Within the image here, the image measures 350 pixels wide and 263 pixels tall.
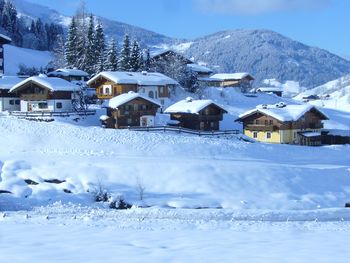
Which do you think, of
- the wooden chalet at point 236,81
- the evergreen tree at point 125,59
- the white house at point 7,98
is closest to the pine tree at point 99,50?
the evergreen tree at point 125,59

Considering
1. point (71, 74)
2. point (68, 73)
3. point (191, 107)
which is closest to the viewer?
point (191, 107)

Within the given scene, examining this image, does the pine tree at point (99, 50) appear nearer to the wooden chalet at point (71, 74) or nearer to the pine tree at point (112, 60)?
the pine tree at point (112, 60)

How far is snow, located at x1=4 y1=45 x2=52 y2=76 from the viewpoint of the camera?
10259 cm

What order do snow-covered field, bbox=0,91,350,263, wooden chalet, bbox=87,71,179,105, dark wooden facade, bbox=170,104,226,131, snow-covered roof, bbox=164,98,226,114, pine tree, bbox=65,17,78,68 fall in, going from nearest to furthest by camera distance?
snow-covered field, bbox=0,91,350,263 < snow-covered roof, bbox=164,98,226,114 < dark wooden facade, bbox=170,104,226,131 < wooden chalet, bbox=87,71,179,105 < pine tree, bbox=65,17,78,68

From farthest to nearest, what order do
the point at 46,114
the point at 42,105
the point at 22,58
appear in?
the point at 22,58, the point at 42,105, the point at 46,114

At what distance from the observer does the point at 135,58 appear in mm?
75375

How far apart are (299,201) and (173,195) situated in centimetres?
814

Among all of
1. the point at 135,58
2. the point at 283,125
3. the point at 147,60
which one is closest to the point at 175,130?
the point at 283,125

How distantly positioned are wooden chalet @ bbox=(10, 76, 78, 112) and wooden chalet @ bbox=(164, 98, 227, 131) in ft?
36.7

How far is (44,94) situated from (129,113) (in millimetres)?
10099

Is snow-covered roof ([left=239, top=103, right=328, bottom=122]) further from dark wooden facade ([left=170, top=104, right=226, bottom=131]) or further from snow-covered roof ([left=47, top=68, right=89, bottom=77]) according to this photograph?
snow-covered roof ([left=47, top=68, right=89, bottom=77])

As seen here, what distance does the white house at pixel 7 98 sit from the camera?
59.5 m

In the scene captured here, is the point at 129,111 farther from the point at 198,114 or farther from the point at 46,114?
the point at 46,114

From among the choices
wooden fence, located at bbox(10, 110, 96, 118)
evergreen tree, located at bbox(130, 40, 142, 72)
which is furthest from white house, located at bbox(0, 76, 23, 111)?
evergreen tree, located at bbox(130, 40, 142, 72)
